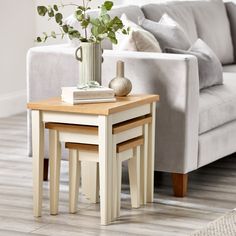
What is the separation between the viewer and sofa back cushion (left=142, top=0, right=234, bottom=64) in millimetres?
→ 5086

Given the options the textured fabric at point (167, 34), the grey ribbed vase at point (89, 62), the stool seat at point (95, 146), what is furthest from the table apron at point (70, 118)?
the textured fabric at point (167, 34)

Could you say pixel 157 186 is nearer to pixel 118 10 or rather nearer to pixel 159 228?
pixel 159 228

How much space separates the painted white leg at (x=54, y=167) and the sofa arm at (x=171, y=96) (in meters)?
0.57

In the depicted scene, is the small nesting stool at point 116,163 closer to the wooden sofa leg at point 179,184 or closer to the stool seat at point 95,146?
the stool seat at point 95,146

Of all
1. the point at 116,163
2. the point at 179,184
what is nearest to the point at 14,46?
the point at 179,184

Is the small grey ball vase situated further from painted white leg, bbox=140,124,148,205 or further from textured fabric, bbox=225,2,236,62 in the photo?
textured fabric, bbox=225,2,236,62

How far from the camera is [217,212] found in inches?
145

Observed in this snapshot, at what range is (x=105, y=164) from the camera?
11.3ft

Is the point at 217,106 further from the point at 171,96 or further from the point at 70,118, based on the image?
the point at 70,118

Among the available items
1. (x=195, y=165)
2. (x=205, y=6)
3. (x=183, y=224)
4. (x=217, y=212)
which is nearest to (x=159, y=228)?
(x=183, y=224)

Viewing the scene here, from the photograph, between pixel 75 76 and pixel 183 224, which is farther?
pixel 75 76

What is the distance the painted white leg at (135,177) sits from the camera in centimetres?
372

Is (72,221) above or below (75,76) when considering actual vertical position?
below

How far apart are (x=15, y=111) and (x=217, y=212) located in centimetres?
305
